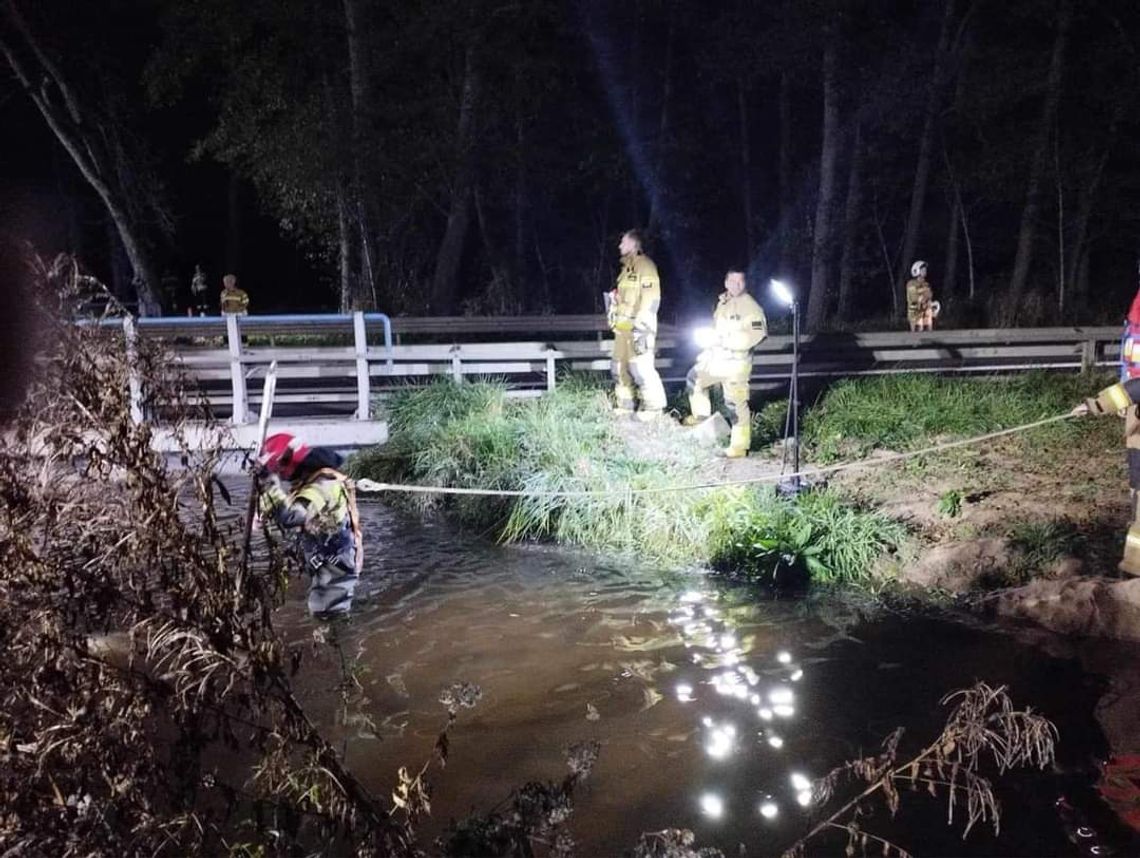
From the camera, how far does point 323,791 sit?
3.34 m

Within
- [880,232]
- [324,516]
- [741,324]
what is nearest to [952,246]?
[880,232]

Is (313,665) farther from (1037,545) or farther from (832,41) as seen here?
(832,41)

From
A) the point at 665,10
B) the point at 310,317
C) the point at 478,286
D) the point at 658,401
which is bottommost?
the point at 658,401

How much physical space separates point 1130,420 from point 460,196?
56.3 feet

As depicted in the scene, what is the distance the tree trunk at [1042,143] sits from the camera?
20016 mm

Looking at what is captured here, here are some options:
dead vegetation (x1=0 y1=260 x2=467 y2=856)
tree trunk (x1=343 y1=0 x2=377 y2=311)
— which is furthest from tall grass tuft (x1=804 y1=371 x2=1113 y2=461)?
tree trunk (x1=343 y1=0 x2=377 y2=311)

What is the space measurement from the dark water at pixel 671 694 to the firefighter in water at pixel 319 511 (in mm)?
499

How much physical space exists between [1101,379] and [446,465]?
29.5 ft

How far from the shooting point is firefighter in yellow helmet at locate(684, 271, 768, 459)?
973 centimetres

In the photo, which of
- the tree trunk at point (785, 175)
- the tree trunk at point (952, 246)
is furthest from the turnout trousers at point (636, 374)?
the tree trunk at point (952, 246)

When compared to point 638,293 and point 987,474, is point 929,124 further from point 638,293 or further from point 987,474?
point 987,474

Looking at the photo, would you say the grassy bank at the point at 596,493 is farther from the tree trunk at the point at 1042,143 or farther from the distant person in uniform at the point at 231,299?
the tree trunk at the point at 1042,143

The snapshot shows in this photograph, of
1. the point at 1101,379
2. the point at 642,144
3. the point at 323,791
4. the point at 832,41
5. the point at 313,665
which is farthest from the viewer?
the point at 642,144

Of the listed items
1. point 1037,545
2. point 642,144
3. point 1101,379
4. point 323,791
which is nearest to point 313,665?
point 323,791
